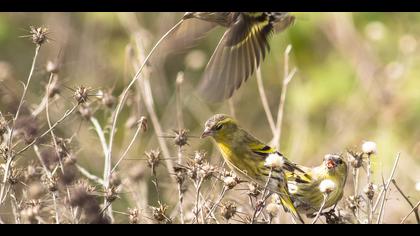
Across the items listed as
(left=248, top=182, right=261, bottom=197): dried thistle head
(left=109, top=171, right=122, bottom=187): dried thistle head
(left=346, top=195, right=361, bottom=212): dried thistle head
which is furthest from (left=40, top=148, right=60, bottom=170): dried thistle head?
(left=346, top=195, right=361, bottom=212): dried thistle head

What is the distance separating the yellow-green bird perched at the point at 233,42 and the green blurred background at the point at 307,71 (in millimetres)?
1912

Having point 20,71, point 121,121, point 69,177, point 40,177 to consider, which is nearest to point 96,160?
point 121,121

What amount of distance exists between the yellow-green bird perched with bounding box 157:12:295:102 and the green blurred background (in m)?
1.91

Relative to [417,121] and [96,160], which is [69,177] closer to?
[96,160]

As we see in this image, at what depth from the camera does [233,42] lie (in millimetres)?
2979

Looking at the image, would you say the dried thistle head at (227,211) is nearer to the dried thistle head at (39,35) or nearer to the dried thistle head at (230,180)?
the dried thistle head at (230,180)

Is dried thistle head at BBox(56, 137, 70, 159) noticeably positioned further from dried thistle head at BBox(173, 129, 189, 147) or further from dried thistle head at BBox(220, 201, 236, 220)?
dried thistle head at BBox(220, 201, 236, 220)

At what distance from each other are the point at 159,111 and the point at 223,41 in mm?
3042

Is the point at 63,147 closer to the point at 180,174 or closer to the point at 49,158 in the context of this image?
the point at 49,158

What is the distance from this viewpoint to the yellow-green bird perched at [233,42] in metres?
2.66

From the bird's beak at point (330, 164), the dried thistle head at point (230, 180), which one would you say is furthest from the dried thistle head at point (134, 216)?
the bird's beak at point (330, 164)

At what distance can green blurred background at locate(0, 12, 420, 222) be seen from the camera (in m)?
5.48

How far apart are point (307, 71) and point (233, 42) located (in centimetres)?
365
